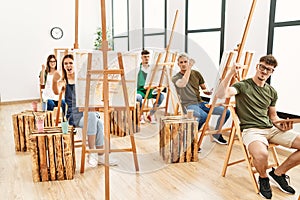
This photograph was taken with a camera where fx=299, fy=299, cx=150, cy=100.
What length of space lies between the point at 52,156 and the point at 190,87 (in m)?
1.43

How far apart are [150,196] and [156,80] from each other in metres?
1.55

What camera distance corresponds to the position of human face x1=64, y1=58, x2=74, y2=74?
9.77 feet

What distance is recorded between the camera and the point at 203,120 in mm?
3355

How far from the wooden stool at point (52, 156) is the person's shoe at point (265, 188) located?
5.21 feet

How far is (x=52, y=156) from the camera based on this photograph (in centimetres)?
255

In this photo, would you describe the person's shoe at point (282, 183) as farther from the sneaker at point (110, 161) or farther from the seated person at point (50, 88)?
the seated person at point (50, 88)

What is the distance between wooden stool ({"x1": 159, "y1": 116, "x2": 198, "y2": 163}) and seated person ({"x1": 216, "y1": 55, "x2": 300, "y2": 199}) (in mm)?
532

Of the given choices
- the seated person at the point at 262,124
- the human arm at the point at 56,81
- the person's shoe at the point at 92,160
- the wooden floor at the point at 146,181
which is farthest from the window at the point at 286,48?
the human arm at the point at 56,81

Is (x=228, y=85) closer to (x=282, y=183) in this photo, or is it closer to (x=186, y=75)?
(x=186, y=75)

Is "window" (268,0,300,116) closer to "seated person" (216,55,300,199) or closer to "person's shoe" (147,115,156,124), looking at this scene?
"seated person" (216,55,300,199)

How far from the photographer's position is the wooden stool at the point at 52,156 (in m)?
2.52

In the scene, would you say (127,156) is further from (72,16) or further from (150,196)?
(72,16)

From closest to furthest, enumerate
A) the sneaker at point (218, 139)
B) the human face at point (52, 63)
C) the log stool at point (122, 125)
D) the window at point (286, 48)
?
the window at point (286, 48) → the sneaker at point (218, 139) → the log stool at point (122, 125) → the human face at point (52, 63)

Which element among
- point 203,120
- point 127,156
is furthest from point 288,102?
point 127,156
